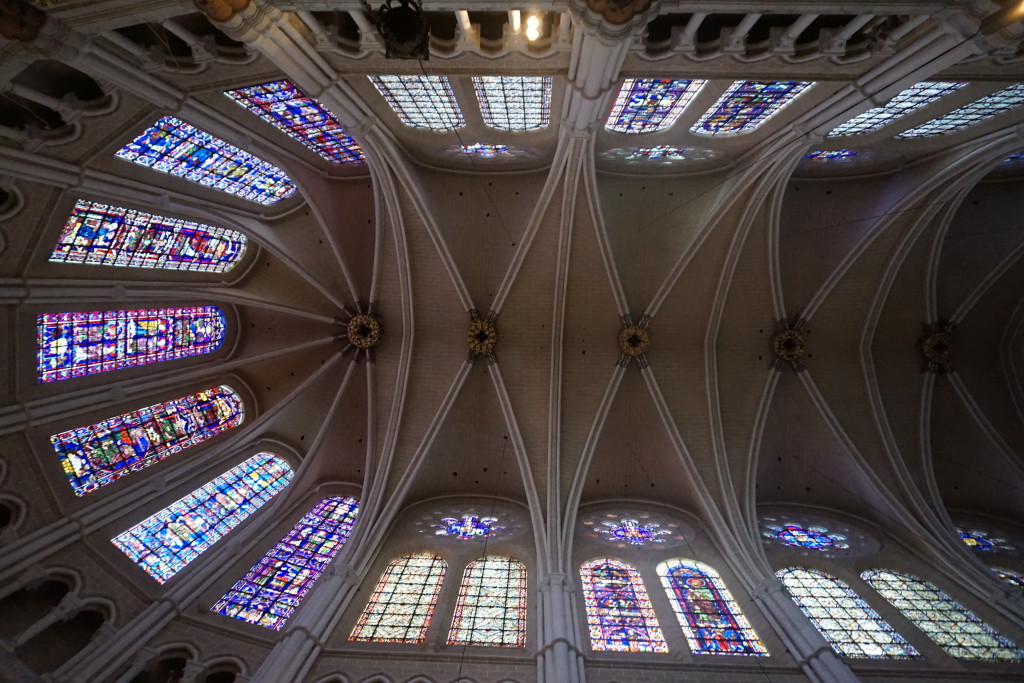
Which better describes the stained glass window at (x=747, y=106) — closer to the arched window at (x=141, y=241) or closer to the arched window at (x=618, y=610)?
the arched window at (x=618, y=610)

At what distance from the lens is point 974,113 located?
32.7ft

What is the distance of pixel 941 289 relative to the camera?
14.1 m

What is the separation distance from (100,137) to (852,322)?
717 inches

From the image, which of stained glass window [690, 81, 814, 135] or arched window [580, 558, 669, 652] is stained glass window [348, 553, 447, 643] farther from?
stained glass window [690, 81, 814, 135]

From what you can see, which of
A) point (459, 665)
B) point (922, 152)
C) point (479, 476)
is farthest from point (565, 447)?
point (922, 152)

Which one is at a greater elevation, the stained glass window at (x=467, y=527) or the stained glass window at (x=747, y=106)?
the stained glass window at (x=747, y=106)

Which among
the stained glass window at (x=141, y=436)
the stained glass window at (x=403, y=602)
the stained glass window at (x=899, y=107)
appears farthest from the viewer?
the stained glass window at (x=141, y=436)

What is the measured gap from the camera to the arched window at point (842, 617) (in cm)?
939

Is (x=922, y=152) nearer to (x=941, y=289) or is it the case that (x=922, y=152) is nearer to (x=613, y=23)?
(x=941, y=289)

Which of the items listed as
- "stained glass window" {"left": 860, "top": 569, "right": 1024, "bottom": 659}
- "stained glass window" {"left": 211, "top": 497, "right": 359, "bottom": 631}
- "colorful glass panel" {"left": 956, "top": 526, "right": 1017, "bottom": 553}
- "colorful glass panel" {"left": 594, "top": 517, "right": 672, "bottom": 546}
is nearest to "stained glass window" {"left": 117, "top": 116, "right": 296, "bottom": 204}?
"stained glass window" {"left": 211, "top": 497, "right": 359, "bottom": 631}

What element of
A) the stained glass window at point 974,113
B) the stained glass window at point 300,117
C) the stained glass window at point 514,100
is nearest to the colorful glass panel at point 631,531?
the stained glass window at point 514,100

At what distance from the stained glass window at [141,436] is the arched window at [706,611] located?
12394mm

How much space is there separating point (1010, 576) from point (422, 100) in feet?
55.9

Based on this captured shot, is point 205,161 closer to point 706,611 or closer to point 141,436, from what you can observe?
point 141,436
